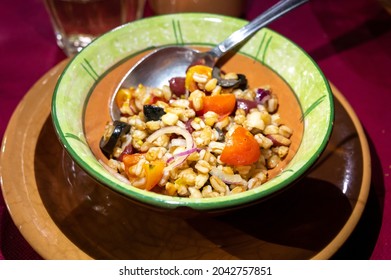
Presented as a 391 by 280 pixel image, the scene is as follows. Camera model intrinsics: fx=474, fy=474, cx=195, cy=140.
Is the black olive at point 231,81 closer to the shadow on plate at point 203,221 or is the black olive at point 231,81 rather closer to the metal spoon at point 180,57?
the metal spoon at point 180,57

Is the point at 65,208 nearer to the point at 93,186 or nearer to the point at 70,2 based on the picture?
the point at 93,186

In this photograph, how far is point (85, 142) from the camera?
52.6 inches

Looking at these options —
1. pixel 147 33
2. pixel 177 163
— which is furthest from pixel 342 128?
pixel 147 33

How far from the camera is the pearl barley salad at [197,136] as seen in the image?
51.4 inches

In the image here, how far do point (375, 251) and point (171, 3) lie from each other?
130 centimetres

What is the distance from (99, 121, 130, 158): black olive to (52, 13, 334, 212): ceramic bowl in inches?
0.9

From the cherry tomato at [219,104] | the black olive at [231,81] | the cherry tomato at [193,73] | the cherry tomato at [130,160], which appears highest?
the cherry tomato at [193,73]

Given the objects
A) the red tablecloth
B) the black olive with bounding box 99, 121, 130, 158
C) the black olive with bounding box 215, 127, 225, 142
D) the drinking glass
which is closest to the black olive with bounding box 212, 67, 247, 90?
the black olive with bounding box 215, 127, 225, 142

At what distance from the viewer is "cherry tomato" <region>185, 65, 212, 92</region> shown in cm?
156

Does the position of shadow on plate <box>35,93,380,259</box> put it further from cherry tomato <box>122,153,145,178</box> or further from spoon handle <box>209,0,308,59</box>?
spoon handle <box>209,0,308,59</box>

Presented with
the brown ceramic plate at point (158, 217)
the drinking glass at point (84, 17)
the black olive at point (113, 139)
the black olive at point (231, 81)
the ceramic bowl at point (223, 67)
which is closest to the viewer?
the ceramic bowl at point (223, 67)

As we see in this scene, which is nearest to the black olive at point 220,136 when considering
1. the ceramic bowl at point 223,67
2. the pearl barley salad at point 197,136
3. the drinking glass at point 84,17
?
Result: the pearl barley salad at point 197,136

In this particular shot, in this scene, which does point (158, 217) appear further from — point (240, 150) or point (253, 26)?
point (253, 26)

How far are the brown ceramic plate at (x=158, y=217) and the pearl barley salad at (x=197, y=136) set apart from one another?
110mm
